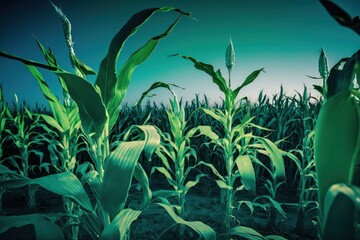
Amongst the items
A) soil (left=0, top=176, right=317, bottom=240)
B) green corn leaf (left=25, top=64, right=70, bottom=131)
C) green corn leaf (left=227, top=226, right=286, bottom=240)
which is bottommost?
soil (left=0, top=176, right=317, bottom=240)

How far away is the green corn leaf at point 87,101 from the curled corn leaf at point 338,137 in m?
0.51

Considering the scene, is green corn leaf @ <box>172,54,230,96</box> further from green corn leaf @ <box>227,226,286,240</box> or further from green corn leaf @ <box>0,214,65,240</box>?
green corn leaf @ <box>0,214,65,240</box>

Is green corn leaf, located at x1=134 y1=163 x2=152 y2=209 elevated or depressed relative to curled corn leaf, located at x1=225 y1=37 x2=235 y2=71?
depressed

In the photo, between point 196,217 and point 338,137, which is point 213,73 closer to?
point 338,137

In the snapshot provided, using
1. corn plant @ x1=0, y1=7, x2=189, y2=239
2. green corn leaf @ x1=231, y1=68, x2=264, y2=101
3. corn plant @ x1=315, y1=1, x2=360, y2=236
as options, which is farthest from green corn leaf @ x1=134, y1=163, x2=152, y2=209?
green corn leaf @ x1=231, y1=68, x2=264, y2=101

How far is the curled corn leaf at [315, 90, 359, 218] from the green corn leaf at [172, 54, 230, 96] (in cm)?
84

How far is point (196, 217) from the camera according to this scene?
74.4 inches

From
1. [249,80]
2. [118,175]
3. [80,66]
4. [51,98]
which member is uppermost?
[249,80]

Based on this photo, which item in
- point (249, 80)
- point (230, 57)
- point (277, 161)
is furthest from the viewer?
point (230, 57)

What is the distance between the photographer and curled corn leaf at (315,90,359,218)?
40 cm

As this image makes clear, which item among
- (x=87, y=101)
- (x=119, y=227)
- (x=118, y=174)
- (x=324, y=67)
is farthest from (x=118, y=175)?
(x=324, y=67)

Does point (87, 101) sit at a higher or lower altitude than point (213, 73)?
lower

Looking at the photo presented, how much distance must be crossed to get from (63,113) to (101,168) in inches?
21.3

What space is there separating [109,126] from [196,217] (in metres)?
1.45
